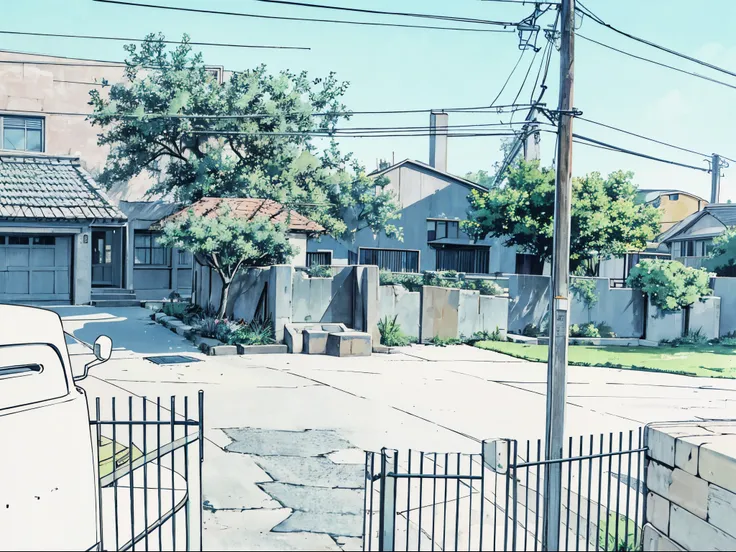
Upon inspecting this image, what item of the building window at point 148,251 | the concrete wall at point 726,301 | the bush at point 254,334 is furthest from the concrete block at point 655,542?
the building window at point 148,251

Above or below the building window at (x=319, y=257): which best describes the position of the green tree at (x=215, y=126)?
above

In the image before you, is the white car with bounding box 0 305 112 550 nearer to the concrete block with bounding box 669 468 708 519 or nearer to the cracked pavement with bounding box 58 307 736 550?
the cracked pavement with bounding box 58 307 736 550

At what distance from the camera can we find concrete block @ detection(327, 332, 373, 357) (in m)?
14.8

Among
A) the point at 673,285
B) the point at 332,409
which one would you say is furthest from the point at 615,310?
the point at 332,409

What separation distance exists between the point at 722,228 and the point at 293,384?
2429cm

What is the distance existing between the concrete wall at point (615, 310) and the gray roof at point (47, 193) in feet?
43.7

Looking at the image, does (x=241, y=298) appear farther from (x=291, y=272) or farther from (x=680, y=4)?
(x=680, y=4)

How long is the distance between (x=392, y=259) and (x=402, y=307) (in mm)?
7865

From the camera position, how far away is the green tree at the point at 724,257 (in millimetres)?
24000

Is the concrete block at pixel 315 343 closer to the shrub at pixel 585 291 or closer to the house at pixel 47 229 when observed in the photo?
the house at pixel 47 229

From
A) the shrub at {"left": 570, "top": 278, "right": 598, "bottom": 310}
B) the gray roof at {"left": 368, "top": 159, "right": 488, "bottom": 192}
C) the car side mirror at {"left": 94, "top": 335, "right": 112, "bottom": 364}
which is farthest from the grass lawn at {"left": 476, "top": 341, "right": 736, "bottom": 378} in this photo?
the car side mirror at {"left": 94, "top": 335, "right": 112, "bottom": 364}

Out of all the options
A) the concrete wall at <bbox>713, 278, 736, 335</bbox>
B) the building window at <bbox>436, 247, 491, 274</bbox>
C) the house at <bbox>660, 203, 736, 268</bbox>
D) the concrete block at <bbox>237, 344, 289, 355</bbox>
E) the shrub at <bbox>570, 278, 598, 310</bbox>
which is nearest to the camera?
the concrete block at <bbox>237, 344, 289, 355</bbox>

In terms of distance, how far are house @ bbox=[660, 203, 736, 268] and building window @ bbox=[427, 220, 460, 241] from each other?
9945 mm

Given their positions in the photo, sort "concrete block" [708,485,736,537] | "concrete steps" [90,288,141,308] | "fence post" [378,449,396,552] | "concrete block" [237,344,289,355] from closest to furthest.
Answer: "concrete block" [708,485,736,537], "fence post" [378,449,396,552], "concrete block" [237,344,289,355], "concrete steps" [90,288,141,308]
